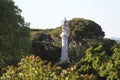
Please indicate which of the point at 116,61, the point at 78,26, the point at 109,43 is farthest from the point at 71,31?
the point at 116,61

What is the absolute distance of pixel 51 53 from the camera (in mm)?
56469

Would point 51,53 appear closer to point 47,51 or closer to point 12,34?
point 47,51

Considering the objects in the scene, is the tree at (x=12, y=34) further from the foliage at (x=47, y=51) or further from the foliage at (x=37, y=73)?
the foliage at (x=37, y=73)

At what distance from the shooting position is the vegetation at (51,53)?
12320 mm

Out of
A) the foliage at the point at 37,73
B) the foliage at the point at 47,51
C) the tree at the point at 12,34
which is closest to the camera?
the foliage at the point at 37,73

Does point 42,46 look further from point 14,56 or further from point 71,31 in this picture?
point 14,56

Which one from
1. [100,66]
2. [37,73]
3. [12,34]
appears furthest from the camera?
[12,34]

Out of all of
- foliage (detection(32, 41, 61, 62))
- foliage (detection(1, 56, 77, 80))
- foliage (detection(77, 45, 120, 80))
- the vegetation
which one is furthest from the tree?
foliage (detection(1, 56, 77, 80))

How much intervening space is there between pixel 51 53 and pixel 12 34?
1953 centimetres

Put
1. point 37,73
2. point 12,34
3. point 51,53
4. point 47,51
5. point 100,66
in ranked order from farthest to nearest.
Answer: point 51,53, point 47,51, point 12,34, point 100,66, point 37,73

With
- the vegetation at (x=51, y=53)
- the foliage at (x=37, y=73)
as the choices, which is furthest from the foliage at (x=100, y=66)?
the foliage at (x=37, y=73)

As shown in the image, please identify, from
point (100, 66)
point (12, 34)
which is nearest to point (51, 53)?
point (12, 34)

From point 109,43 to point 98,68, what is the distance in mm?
35723

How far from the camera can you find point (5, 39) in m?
36.5
